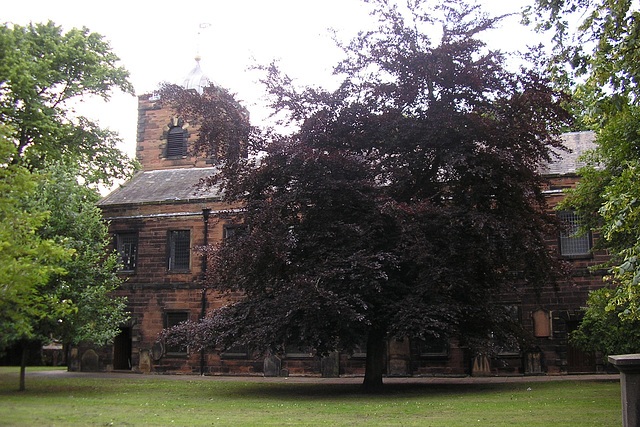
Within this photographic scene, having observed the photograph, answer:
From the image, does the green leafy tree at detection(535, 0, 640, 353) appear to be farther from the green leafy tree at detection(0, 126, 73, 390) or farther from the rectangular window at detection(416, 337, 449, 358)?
the rectangular window at detection(416, 337, 449, 358)

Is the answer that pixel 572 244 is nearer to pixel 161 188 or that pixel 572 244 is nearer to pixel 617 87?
pixel 617 87

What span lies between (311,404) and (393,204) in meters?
5.21

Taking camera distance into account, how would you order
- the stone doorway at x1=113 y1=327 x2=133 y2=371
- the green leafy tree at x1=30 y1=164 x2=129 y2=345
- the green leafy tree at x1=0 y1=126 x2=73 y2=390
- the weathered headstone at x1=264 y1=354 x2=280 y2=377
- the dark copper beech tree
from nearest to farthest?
1. the green leafy tree at x1=0 y1=126 x2=73 y2=390
2. the dark copper beech tree
3. the green leafy tree at x1=30 y1=164 x2=129 y2=345
4. the weathered headstone at x1=264 y1=354 x2=280 y2=377
5. the stone doorway at x1=113 y1=327 x2=133 y2=371

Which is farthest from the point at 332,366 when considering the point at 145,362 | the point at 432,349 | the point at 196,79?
the point at 196,79

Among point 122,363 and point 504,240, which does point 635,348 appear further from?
point 122,363

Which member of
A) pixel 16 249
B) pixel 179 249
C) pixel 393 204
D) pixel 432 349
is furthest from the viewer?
pixel 179 249

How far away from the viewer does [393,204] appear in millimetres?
16156

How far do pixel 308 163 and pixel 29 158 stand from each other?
15527mm

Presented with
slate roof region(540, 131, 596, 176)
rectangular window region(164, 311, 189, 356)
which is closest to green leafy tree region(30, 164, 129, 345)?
rectangular window region(164, 311, 189, 356)

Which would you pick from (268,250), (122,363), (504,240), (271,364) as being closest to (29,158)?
(122,363)

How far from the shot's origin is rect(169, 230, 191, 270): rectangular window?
28.6m

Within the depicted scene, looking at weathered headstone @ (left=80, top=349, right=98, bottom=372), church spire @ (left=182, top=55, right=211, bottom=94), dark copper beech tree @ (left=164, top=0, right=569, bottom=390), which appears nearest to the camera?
dark copper beech tree @ (left=164, top=0, right=569, bottom=390)

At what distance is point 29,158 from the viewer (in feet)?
88.0

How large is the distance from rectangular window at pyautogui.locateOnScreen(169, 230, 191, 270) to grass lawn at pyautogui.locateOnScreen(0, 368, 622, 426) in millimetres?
8164
